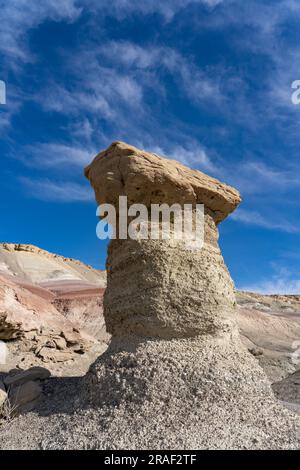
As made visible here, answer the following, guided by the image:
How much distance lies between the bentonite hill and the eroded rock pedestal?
A: 1 centimetres

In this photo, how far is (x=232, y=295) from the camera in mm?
6270

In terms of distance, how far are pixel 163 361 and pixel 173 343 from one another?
330mm

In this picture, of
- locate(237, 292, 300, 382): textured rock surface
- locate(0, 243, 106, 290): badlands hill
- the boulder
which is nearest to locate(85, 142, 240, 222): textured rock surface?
the boulder

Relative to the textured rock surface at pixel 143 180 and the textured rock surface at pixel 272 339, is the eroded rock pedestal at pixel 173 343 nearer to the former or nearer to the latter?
the textured rock surface at pixel 143 180

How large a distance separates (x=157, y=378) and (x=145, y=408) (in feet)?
1.29

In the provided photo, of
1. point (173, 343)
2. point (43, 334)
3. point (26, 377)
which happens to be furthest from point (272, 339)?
point (173, 343)

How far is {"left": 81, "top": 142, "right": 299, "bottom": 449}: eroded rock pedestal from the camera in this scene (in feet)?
14.3

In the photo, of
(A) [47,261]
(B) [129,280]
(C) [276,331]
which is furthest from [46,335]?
(A) [47,261]

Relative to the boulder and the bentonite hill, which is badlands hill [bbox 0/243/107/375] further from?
the bentonite hill

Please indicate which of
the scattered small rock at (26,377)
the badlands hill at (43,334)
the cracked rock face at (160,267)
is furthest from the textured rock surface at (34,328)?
the cracked rock face at (160,267)

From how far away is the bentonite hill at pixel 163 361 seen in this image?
435cm

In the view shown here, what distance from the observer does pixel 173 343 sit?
5.37 metres

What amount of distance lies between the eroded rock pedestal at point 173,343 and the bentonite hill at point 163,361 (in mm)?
14
